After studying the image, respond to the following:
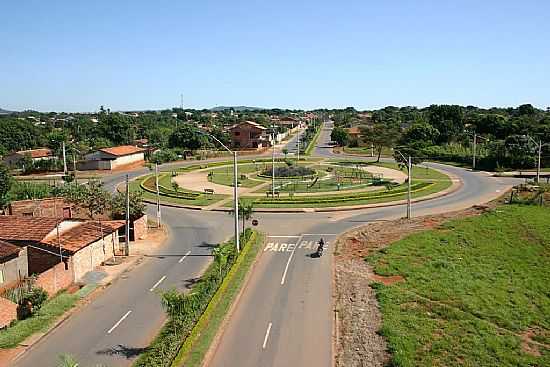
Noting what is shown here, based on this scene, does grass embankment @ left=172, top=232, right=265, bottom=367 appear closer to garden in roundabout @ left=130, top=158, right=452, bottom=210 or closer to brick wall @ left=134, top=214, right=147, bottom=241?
brick wall @ left=134, top=214, right=147, bottom=241

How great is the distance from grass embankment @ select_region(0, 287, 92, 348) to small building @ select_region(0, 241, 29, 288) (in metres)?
2.43

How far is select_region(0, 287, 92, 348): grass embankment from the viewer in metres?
23.0

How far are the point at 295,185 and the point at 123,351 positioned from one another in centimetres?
4654

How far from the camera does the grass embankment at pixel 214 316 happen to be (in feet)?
66.6

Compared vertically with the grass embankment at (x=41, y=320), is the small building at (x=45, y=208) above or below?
above

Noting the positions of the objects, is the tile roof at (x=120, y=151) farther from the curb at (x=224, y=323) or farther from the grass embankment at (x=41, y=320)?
the grass embankment at (x=41, y=320)

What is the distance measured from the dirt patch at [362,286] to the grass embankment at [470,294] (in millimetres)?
674

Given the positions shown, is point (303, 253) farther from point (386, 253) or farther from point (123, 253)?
point (123, 253)

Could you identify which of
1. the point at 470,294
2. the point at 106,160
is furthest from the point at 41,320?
the point at 106,160

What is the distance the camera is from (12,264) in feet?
92.2

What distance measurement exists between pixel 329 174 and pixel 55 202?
42.6 meters

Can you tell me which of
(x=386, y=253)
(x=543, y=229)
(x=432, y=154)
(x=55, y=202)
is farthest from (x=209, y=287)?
(x=432, y=154)

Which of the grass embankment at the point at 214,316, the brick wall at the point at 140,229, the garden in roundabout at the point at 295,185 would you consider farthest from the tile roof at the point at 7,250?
the garden in roundabout at the point at 295,185

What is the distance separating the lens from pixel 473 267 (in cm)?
3478
